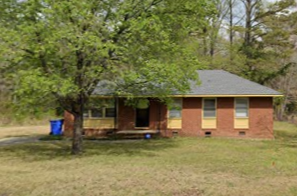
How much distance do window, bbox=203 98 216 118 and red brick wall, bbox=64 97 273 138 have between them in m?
0.25

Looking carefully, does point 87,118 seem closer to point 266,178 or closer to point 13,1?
point 13,1

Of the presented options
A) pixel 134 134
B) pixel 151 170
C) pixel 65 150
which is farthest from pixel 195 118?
pixel 151 170

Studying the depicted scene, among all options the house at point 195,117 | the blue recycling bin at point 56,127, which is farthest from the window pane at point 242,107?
the blue recycling bin at point 56,127

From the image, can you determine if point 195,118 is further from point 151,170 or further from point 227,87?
A: point 151,170

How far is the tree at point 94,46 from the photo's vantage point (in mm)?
11938

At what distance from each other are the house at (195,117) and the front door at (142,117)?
0.06 metres

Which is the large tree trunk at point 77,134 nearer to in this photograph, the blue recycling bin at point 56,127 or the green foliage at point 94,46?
the green foliage at point 94,46

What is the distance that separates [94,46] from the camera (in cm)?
1199

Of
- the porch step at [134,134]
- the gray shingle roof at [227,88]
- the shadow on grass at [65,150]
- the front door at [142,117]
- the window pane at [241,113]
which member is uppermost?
the gray shingle roof at [227,88]

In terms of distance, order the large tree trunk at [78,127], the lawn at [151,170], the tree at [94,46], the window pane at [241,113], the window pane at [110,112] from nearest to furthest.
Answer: the lawn at [151,170], the tree at [94,46], the large tree trunk at [78,127], the window pane at [241,113], the window pane at [110,112]

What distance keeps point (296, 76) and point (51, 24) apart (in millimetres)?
32499

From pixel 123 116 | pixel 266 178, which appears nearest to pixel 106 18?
pixel 266 178

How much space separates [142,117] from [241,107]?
20.2ft

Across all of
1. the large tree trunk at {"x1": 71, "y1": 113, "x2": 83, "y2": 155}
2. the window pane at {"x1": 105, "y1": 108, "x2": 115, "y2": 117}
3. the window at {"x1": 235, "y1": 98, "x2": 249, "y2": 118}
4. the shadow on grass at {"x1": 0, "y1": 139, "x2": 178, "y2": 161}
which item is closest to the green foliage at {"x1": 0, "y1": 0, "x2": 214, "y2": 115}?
A: the large tree trunk at {"x1": 71, "y1": 113, "x2": 83, "y2": 155}
